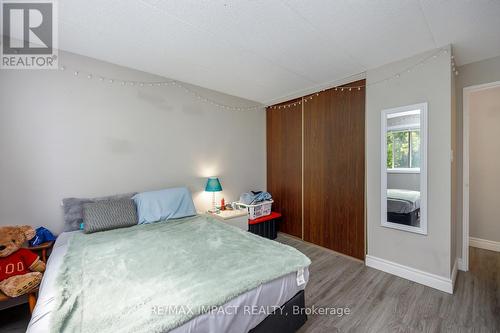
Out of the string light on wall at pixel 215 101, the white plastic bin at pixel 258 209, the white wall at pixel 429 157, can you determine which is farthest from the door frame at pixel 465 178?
the white plastic bin at pixel 258 209

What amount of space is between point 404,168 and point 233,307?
237 centimetres

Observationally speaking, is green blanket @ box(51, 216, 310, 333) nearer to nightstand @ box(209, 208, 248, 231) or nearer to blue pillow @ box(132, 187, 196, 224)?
blue pillow @ box(132, 187, 196, 224)

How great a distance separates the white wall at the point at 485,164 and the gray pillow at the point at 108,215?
15.5 feet

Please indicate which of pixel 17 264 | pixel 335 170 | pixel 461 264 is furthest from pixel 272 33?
pixel 461 264

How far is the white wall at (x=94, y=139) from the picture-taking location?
6.84ft

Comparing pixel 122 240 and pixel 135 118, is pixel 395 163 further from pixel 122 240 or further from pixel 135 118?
pixel 135 118

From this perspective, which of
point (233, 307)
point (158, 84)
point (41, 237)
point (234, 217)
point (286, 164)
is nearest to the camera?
point (233, 307)

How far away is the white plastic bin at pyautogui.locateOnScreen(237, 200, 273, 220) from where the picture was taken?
3.44 metres

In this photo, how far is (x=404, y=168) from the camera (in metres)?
2.46

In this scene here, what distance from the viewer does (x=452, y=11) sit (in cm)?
169

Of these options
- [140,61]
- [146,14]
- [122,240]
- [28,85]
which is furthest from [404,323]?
[28,85]

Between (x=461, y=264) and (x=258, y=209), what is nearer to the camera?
(x=461, y=264)

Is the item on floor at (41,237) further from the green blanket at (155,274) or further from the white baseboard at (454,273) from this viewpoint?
the white baseboard at (454,273)

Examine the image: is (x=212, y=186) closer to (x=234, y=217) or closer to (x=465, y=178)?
(x=234, y=217)
